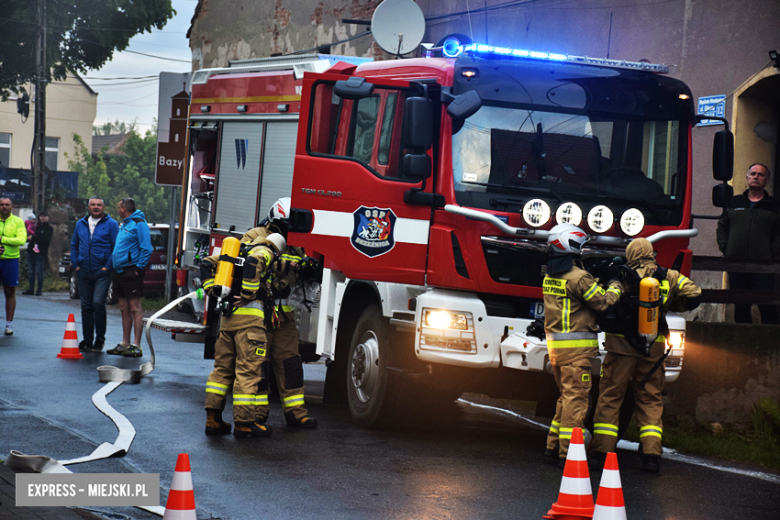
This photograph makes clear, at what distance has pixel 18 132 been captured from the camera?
58.3 metres

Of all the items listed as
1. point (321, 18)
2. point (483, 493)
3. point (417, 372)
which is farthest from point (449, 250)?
point (321, 18)

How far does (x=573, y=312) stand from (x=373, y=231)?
1.71 metres

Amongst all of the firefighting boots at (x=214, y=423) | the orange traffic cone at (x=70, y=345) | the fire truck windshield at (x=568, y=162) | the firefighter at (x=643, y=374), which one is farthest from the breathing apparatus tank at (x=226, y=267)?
the orange traffic cone at (x=70, y=345)

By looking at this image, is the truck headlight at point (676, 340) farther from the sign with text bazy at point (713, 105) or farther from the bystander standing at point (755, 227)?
the sign with text bazy at point (713, 105)

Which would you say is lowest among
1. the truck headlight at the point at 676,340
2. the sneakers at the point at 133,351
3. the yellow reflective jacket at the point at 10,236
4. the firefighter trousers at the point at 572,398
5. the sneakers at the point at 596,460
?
the sneakers at the point at 133,351

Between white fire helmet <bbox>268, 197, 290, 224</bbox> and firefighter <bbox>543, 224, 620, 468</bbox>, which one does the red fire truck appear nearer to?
white fire helmet <bbox>268, 197, 290, 224</bbox>

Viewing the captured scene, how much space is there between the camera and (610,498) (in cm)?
521

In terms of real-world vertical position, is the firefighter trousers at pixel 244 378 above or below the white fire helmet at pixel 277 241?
below

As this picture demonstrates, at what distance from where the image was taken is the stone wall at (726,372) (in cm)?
893

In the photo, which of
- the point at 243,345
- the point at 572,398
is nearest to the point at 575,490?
the point at 572,398

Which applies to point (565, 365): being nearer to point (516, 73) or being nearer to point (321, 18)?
point (516, 73)

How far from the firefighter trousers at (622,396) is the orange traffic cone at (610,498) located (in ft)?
6.93

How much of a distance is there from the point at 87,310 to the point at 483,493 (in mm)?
8030

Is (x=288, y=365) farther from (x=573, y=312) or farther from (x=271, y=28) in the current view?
(x=271, y=28)
